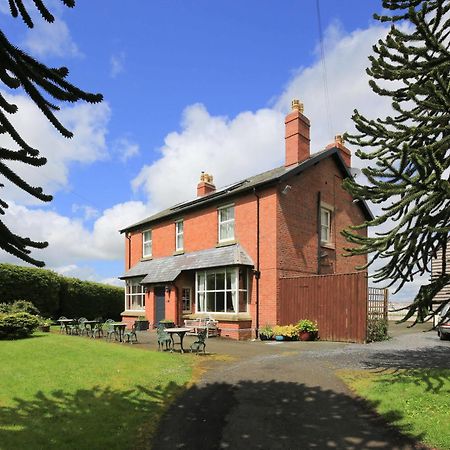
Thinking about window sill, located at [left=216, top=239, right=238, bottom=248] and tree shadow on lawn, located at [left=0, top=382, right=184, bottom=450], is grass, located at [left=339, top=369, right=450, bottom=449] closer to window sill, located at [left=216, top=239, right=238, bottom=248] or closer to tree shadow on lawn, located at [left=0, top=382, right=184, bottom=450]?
tree shadow on lawn, located at [left=0, top=382, right=184, bottom=450]

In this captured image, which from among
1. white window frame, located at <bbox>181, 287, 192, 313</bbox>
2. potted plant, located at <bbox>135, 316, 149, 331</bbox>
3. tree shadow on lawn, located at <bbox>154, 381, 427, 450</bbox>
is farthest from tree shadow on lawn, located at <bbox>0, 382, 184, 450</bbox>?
potted plant, located at <bbox>135, 316, 149, 331</bbox>

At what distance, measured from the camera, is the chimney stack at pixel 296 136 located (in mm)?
21703

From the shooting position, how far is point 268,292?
19.8 meters

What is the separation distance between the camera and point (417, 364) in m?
11.5

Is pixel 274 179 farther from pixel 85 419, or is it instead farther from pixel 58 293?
pixel 58 293

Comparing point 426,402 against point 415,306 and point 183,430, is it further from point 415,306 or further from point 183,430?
point 183,430

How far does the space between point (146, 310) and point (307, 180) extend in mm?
12710

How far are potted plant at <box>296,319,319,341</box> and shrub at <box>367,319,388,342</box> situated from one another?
7.44 feet

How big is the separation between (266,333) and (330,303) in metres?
3.22

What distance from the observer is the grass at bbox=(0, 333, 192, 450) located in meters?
6.34

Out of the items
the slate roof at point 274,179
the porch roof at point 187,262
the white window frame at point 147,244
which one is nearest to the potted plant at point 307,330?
the porch roof at point 187,262

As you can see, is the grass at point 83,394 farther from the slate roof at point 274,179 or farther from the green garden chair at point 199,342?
the slate roof at point 274,179

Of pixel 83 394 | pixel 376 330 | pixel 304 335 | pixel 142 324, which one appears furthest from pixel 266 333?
pixel 83 394

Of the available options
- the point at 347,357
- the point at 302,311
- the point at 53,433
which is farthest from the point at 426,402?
the point at 302,311
